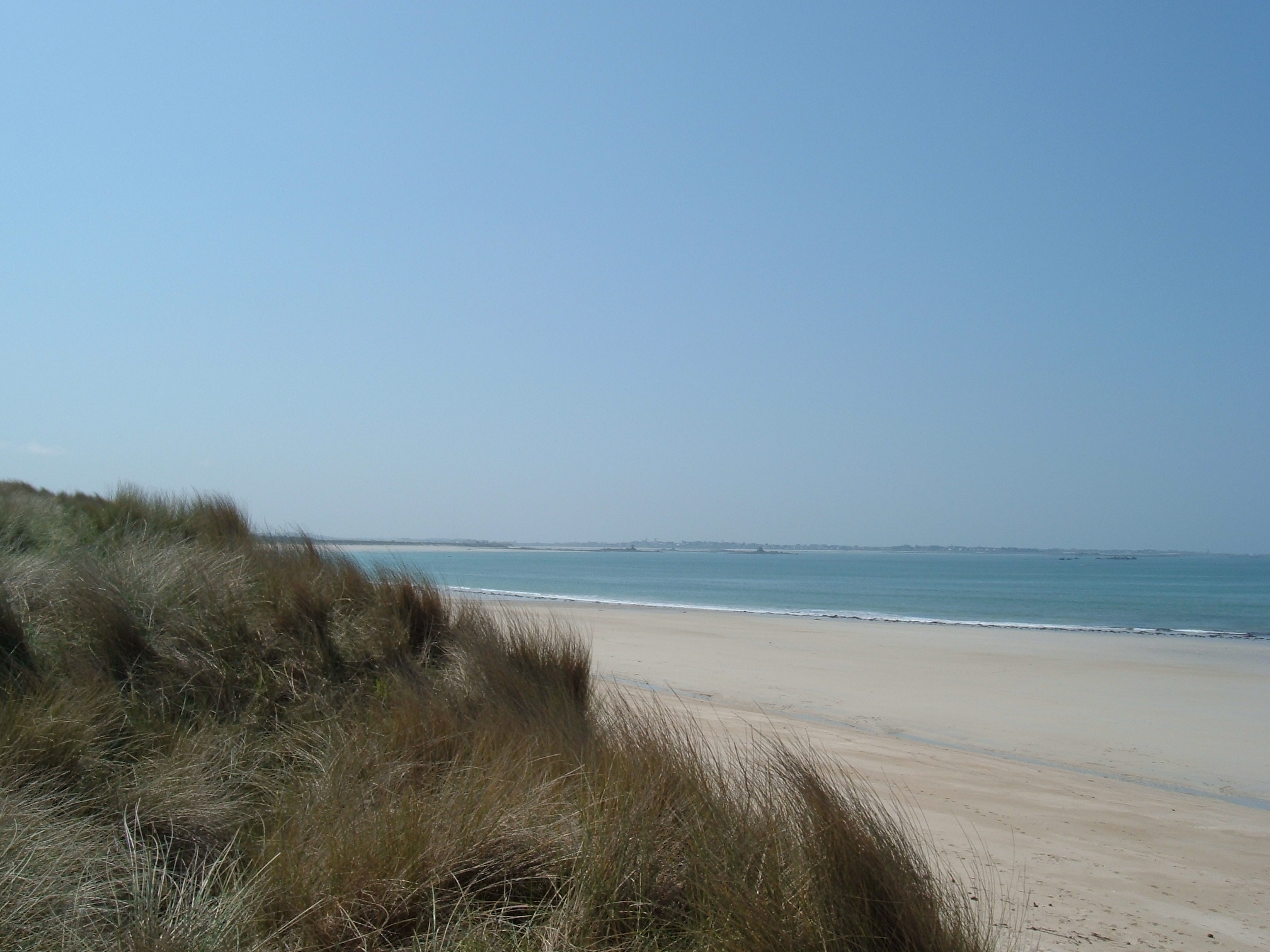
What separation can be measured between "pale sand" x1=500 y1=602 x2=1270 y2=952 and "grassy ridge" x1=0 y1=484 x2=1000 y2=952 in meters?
1.23

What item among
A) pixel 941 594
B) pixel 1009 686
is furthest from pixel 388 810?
pixel 941 594

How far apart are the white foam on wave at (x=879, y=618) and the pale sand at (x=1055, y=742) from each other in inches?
137

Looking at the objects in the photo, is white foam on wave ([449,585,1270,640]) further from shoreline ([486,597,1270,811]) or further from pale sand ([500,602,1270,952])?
pale sand ([500,602,1270,952])

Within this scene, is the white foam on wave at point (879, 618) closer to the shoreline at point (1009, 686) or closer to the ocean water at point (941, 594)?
the ocean water at point (941, 594)

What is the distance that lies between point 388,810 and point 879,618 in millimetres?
28659

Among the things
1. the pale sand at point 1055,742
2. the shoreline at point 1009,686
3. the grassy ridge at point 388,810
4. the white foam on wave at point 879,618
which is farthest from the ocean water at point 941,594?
the shoreline at point 1009,686

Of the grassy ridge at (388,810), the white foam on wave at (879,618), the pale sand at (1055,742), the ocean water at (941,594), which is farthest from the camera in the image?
the ocean water at (941,594)

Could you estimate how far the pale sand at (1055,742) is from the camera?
4.75m

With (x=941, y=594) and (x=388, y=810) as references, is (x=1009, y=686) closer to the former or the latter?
(x=388, y=810)

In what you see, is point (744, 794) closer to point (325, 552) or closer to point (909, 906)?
point (909, 906)

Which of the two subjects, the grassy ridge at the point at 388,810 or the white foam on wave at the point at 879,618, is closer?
the grassy ridge at the point at 388,810

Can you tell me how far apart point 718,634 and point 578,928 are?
20.2 m

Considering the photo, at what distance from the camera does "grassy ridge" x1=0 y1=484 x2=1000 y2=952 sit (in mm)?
2592

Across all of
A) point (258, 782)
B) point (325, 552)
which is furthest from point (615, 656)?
point (258, 782)
